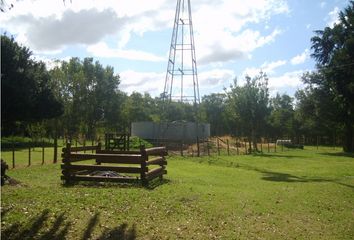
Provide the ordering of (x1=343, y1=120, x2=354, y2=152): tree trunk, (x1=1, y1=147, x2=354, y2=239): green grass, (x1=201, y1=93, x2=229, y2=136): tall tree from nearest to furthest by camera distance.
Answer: (x1=1, y1=147, x2=354, y2=239): green grass
(x1=343, y1=120, x2=354, y2=152): tree trunk
(x1=201, y1=93, x2=229, y2=136): tall tree

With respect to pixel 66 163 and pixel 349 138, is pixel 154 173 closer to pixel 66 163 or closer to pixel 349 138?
pixel 66 163

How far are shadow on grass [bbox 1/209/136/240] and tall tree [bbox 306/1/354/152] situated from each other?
121 feet

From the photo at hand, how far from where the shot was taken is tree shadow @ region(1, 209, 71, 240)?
8758 mm

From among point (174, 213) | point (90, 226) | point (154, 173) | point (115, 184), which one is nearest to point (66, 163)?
point (115, 184)

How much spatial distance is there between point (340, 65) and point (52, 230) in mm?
40819

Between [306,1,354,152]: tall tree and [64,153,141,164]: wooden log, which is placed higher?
[306,1,354,152]: tall tree

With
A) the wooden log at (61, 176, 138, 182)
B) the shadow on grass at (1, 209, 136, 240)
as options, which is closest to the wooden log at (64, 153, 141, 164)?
the wooden log at (61, 176, 138, 182)

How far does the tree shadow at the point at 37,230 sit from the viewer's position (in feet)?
28.7

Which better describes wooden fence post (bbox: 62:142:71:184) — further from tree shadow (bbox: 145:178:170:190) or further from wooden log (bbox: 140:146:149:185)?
tree shadow (bbox: 145:178:170:190)

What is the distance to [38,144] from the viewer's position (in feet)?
160

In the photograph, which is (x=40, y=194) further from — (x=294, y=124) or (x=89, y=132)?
(x=294, y=124)

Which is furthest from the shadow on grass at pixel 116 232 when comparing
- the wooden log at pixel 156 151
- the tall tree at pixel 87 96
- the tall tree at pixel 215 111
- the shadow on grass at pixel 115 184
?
the tall tree at pixel 215 111

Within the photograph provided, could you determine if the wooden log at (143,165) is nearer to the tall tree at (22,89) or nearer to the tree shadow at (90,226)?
the tree shadow at (90,226)

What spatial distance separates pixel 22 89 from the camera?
2692 centimetres
